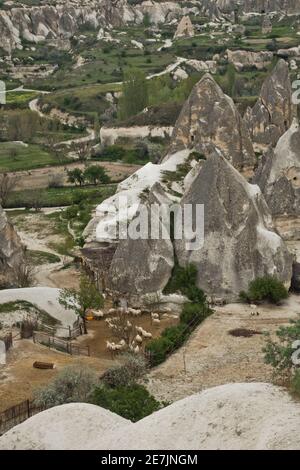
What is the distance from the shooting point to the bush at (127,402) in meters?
19.6

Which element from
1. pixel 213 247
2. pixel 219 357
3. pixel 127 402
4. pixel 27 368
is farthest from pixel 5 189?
pixel 127 402

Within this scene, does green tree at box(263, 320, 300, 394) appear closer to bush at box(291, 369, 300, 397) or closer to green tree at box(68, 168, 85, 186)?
bush at box(291, 369, 300, 397)

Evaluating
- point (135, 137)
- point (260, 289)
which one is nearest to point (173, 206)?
point (260, 289)

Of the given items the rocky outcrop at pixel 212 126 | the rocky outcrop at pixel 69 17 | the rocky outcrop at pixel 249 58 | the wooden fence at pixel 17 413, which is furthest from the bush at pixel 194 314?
the rocky outcrop at pixel 69 17

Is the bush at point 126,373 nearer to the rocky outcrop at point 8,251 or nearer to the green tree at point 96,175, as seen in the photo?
the rocky outcrop at point 8,251

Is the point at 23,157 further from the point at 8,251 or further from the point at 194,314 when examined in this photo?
the point at 194,314

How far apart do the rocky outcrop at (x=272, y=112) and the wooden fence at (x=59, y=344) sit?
29.8m

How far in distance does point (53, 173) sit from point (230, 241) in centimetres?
3770

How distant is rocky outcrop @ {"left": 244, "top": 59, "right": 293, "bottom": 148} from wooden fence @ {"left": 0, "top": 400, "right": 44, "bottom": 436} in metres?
36.6

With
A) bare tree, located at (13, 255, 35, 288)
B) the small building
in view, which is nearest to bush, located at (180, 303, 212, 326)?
bare tree, located at (13, 255, 35, 288)

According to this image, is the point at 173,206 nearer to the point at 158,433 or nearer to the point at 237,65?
the point at 158,433

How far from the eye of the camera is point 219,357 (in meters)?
26.8

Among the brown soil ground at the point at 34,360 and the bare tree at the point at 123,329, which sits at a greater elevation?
the brown soil ground at the point at 34,360

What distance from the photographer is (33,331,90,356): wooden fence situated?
27319 millimetres
